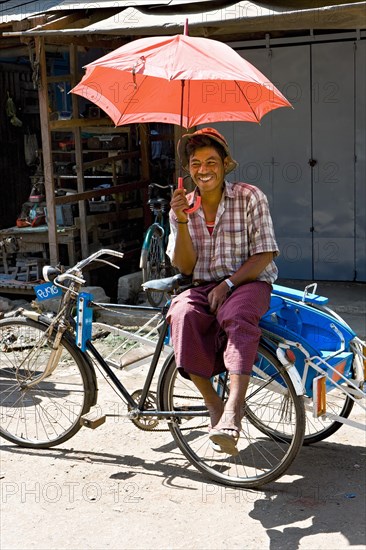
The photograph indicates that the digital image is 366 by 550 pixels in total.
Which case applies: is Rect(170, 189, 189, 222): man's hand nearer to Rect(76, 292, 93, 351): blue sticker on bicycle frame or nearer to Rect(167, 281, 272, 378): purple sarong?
Rect(167, 281, 272, 378): purple sarong

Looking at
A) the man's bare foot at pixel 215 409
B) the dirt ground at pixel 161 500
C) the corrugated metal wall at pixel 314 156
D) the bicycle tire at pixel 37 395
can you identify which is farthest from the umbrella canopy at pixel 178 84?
the corrugated metal wall at pixel 314 156

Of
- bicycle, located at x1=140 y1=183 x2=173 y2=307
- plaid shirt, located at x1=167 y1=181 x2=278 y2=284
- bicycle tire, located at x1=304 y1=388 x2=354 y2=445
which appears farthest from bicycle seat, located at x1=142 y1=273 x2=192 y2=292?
bicycle, located at x1=140 y1=183 x2=173 y2=307

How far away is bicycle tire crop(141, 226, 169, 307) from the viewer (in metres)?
7.91

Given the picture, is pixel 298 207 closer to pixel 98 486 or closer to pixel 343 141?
pixel 343 141

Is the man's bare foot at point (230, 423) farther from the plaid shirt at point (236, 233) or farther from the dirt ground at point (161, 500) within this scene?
the plaid shirt at point (236, 233)

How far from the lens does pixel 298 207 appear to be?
28.8 feet

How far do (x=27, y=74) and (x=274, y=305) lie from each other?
7.62 meters

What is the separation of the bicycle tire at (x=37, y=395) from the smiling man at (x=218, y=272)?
894 millimetres

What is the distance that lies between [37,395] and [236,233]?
81.8 inches

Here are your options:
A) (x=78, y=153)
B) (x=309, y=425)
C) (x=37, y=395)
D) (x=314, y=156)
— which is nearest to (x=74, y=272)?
(x=37, y=395)

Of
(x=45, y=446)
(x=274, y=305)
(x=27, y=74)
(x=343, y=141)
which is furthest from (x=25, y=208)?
(x=274, y=305)

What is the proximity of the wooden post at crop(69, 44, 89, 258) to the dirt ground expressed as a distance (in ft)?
13.0

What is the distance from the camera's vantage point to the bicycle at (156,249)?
7.84m

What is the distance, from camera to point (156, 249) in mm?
8148
